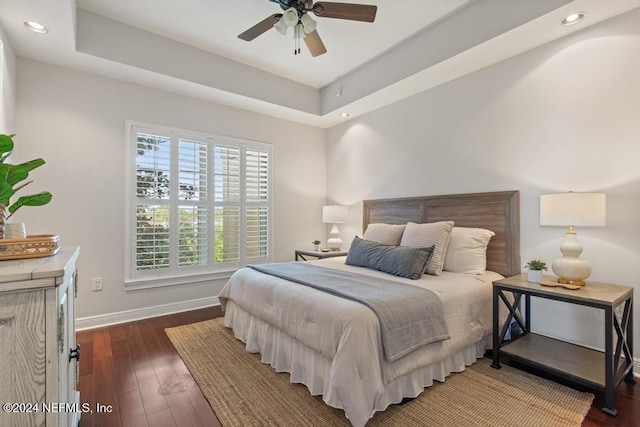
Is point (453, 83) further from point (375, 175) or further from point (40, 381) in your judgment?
point (40, 381)

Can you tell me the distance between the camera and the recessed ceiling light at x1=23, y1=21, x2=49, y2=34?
2.34 metres

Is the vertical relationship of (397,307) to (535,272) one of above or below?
below

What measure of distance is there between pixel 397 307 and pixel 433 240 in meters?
1.17

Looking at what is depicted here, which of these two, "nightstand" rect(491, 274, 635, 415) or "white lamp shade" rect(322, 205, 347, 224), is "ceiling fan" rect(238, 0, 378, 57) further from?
"white lamp shade" rect(322, 205, 347, 224)

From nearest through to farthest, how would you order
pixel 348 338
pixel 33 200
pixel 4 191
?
pixel 4 191 → pixel 33 200 → pixel 348 338

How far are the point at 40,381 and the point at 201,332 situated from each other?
2.15m

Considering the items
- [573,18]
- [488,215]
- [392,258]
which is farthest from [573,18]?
[392,258]

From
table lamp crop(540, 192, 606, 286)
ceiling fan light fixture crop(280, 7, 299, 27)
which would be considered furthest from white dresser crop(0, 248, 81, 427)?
table lamp crop(540, 192, 606, 286)

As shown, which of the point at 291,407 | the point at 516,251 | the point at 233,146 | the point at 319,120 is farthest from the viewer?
the point at 319,120

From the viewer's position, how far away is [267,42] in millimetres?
3240

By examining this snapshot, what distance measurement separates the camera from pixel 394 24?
2.95m

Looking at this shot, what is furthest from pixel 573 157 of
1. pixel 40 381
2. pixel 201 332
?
pixel 201 332

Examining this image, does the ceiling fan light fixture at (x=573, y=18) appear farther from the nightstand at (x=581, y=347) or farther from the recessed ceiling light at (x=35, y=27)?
the recessed ceiling light at (x=35, y=27)

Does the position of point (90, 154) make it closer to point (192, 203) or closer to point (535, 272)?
point (192, 203)
